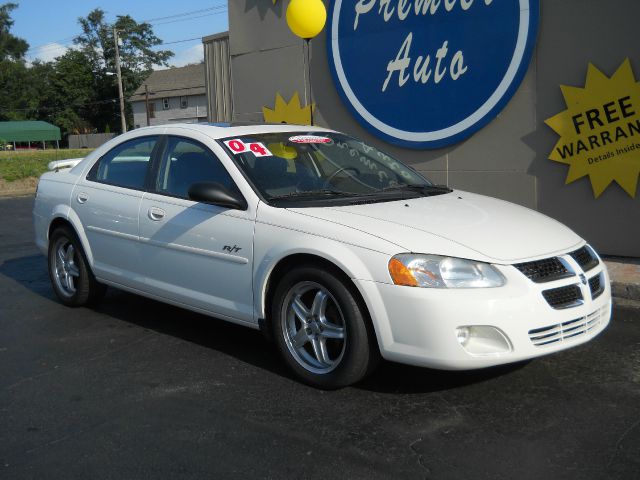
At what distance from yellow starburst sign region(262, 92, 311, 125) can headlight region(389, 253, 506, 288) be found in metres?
6.37

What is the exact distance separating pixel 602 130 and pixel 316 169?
12.0 feet

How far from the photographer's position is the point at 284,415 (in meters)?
3.74

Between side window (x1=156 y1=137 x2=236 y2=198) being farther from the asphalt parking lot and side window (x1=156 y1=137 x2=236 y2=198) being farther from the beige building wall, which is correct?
the beige building wall

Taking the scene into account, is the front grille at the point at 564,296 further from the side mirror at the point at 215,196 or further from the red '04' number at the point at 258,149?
the red '04' number at the point at 258,149

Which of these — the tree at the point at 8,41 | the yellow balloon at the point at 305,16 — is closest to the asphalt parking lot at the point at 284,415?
the yellow balloon at the point at 305,16

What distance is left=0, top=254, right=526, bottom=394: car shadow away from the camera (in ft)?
13.6

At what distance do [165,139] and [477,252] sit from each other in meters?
2.62

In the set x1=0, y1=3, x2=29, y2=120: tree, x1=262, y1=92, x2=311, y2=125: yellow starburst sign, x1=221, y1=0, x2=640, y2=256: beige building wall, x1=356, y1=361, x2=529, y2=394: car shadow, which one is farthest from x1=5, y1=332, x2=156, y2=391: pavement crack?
x1=0, y1=3, x2=29, y2=120: tree

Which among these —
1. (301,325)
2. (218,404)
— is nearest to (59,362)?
(218,404)

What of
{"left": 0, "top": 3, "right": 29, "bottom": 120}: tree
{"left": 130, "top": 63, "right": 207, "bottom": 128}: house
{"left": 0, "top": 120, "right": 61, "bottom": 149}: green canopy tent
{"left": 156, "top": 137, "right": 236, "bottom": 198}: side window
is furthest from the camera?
{"left": 0, "top": 3, "right": 29, "bottom": 120}: tree

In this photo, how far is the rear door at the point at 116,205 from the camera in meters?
5.27

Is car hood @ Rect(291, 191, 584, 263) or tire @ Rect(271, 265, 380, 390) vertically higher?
car hood @ Rect(291, 191, 584, 263)

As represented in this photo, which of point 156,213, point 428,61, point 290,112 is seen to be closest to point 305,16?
point 428,61

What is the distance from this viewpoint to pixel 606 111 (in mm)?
7012
